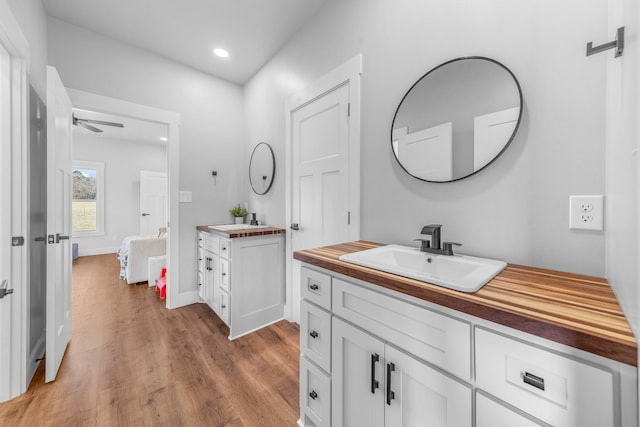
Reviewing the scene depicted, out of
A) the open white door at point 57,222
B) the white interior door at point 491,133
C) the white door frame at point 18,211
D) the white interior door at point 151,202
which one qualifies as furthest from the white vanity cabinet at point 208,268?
the white interior door at point 151,202

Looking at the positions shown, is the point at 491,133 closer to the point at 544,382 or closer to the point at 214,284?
the point at 544,382

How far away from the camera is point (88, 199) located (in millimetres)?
5531

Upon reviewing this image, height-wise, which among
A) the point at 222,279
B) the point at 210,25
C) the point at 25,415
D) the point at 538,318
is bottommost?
the point at 25,415

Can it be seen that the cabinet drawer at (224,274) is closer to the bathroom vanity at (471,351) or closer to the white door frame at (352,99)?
the white door frame at (352,99)

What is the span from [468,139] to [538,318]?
0.89 metres

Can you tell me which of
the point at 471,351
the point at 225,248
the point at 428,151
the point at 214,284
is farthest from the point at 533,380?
the point at 214,284

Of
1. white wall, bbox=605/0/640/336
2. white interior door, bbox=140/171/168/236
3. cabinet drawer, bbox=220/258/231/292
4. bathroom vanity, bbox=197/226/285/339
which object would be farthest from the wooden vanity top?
white interior door, bbox=140/171/168/236

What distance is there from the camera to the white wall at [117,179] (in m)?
5.44

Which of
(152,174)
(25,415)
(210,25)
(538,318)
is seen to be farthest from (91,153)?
(538,318)

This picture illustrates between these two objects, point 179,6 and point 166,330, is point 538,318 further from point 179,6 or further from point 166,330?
point 179,6

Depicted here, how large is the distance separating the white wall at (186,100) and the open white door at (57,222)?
24.2 inches

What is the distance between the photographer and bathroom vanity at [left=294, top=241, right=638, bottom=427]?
0.51 m

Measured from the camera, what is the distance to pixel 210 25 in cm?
225

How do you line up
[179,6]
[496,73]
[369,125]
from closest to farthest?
1. [496,73]
2. [369,125]
3. [179,6]
